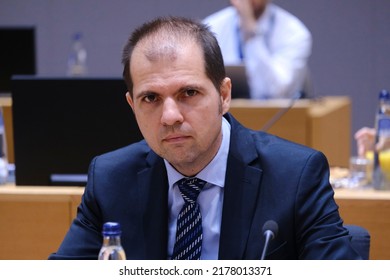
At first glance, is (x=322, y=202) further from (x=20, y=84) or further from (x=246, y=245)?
(x=20, y=84)

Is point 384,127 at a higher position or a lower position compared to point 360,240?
higher

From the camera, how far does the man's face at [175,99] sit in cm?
189

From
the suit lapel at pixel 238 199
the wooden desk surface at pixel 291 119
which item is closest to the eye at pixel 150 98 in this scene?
the suit lapel at pixel 238 199

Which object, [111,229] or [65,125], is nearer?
[111,229]

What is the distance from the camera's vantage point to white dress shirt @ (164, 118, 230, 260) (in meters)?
2.09

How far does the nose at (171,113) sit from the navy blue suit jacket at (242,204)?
30 centimetres

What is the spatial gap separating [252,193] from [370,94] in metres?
6.06

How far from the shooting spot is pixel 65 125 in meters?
3.24

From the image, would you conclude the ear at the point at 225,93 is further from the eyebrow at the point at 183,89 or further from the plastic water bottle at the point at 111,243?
the plastic water bottle at the point at 111,243

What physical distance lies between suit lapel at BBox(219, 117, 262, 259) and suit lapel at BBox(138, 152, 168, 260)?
161 millimetres

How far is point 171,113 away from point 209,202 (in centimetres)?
35

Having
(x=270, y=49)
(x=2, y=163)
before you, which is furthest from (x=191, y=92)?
(x=270, y=49)

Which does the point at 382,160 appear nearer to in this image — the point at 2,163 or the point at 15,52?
the point at 2,163

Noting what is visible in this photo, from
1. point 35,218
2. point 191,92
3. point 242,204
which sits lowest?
point 35,218
